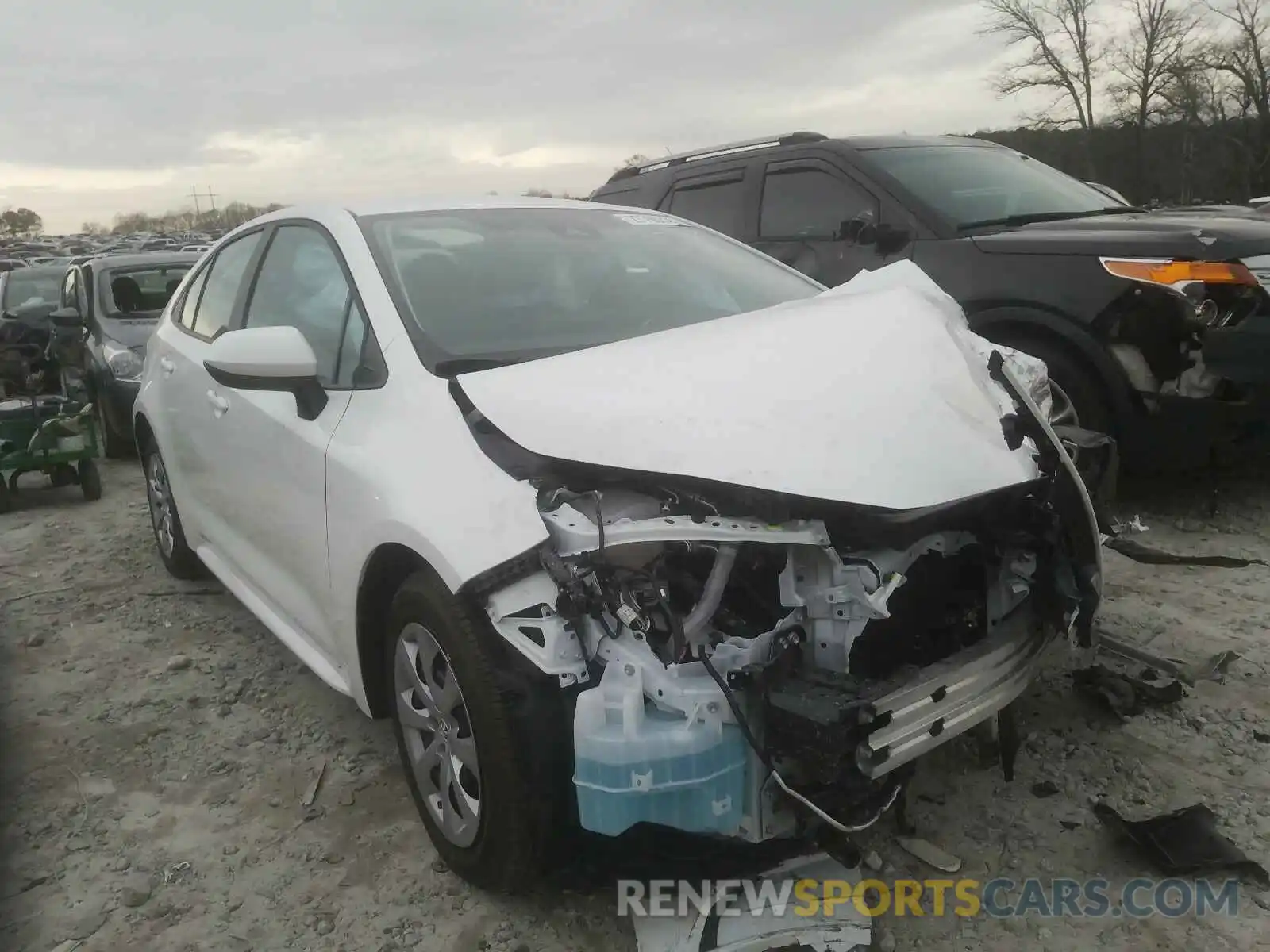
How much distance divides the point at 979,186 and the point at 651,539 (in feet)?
14.2

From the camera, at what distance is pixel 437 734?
2.42 m

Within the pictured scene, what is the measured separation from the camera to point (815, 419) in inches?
83.7

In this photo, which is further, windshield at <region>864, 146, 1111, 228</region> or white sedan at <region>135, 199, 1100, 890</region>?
windshield at <region>864, 146, 1111, 228</region>

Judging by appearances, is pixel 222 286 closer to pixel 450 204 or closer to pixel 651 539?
pixel 450 204

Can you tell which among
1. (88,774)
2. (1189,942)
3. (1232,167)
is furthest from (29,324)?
(1232,167)

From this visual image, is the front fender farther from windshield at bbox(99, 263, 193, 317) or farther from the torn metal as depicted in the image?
windshield at bbox(99, 263, 193, 317)

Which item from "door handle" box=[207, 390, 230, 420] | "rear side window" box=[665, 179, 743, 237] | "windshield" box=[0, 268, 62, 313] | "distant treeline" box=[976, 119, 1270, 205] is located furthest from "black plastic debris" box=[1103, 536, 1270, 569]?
"distant treeline" box=[976, 119, 1270, 205]

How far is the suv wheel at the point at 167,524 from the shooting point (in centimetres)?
458

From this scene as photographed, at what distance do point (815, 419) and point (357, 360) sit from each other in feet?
4.38

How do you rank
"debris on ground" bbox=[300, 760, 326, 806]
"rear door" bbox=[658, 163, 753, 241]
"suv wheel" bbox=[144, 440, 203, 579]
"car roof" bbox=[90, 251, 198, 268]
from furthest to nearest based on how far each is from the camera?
"car roof" bbox=[90, 251, 198, 268] → "rear door" bbox=[658, 163, 753, 241] → "suv wheel" bbox=[144, 440, 203, 579] → "debris on ground" bbox=[300, 760, 326, 806]

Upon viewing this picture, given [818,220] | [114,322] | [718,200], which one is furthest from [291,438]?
[114,322]

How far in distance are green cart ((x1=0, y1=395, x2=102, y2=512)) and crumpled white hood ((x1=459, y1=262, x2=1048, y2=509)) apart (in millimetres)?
5196

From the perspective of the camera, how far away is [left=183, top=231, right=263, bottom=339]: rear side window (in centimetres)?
384

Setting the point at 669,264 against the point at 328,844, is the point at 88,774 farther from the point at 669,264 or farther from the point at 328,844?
the point at 669,264
